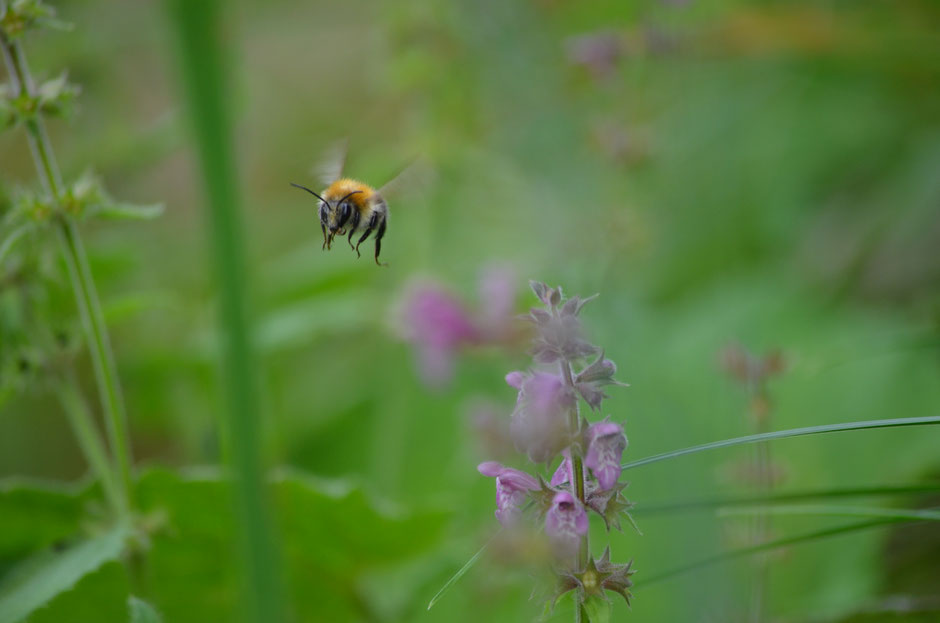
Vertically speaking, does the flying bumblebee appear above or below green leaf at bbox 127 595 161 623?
above

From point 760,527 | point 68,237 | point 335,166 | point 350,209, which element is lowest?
point 760,527

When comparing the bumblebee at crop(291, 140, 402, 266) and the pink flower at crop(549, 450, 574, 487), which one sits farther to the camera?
the bumblebee at crop(291, 140, 402, 266)

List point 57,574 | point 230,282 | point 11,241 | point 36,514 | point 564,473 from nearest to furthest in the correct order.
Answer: point 230,282, point 564,473, point 11,241, point 57,574, point 36,514

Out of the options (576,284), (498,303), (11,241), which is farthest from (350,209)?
(576,284)

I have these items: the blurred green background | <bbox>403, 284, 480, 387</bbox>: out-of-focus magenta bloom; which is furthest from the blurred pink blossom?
the blurred green background

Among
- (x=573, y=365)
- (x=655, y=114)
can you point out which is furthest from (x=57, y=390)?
(x=655, y=114)

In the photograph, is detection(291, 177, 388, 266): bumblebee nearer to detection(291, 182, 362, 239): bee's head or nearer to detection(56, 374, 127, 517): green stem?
detection(291, 182, 362, 239): bee's head

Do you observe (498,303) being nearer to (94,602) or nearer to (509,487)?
(94,602)
